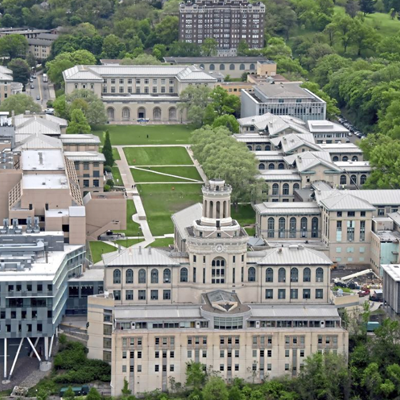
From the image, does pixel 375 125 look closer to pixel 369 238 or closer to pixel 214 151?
pixel 214 151

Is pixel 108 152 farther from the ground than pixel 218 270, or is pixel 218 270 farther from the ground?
pixel 218 270

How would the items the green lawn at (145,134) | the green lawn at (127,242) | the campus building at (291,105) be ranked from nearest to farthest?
1. the green lawn at (127,242)
2. the green lawn at (145,134)
3. the campus building at (291,105)

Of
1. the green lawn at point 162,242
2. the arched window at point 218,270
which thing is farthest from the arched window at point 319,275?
the green lawn at point 162,242

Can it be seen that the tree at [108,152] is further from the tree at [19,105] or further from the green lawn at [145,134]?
the tree at [19,105]

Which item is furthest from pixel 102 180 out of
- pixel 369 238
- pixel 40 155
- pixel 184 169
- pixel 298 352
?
pixel 298 352

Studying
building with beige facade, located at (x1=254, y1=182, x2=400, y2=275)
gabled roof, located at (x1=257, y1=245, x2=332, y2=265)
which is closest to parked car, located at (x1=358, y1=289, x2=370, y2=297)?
building with beige facade, located at (x1=254, y1=182, x2=400, y2=275)

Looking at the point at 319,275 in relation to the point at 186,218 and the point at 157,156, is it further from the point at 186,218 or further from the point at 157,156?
the point at 157,156

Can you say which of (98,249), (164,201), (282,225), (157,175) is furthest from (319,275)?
(157,175)
